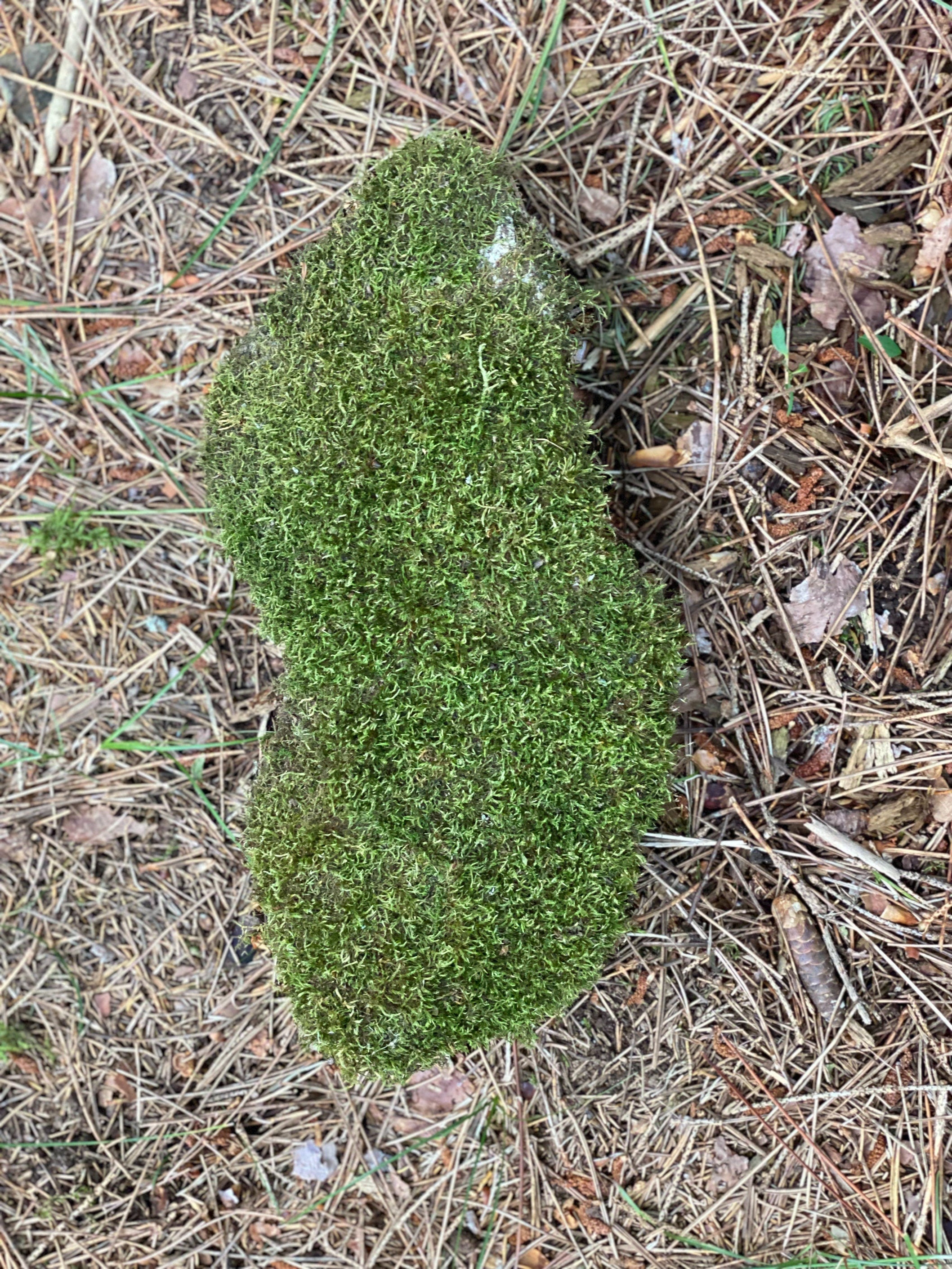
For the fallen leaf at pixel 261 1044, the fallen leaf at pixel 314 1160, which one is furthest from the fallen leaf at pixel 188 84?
the fallen leaf at pixel 314 1160

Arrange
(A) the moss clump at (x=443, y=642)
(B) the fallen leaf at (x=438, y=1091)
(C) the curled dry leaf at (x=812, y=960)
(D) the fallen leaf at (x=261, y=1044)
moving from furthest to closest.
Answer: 1. (D) the fallen leaf at (x=261, y=1044)
2. (B) the fallen leaf at (x=438, y=1091)
3. (C) the curled dry leaf at (x=812, y=960)
4. (A) the moss clump at (x=443, y=642)

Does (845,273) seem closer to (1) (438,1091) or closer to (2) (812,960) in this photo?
(2) (812,960)

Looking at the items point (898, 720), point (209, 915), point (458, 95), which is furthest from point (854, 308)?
point (209, 915)

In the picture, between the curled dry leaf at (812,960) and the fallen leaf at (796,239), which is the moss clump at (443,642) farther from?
the fallen leaf at (796,239)

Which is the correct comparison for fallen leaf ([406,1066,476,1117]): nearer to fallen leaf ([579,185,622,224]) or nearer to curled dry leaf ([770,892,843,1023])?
curled dry leaf ([770,892,843,1023])

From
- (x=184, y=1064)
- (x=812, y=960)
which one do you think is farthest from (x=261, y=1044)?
(x=812, y=960)
